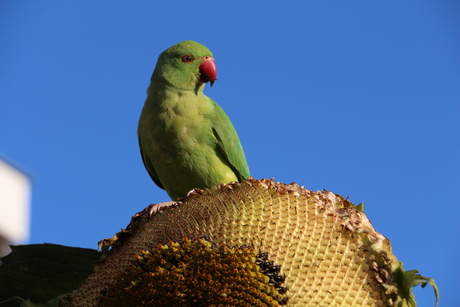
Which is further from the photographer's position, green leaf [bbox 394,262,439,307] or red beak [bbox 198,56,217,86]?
red beak [bbox 198,56,217,86]

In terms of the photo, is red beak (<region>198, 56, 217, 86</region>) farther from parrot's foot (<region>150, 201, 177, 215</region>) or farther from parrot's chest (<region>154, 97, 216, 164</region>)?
parrot's foot (<region>150, 201, 177, 215</region>)

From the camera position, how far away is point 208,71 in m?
6.55

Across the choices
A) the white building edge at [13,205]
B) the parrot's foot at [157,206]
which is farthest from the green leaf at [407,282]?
the white building edge at [13,205]

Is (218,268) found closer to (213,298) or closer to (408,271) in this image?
(213,298)

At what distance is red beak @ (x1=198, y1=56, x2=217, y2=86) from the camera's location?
6523 mm

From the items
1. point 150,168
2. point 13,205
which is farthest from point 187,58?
point 13,205

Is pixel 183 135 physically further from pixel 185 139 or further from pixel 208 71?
pixel 208 71

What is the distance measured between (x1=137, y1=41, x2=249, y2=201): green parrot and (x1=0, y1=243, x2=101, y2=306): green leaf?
2.58m

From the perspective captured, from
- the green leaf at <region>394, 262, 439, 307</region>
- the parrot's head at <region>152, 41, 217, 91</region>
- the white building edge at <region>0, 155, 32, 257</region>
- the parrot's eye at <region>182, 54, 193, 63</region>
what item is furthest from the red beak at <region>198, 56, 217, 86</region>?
the white building edge at <region>0, 155, 32, 257</region>

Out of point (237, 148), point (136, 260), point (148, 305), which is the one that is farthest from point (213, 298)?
point (237, 148)

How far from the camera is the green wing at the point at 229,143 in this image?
5.70m

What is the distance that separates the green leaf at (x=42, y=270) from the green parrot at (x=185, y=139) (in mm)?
2582

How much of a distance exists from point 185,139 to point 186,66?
1.32 m

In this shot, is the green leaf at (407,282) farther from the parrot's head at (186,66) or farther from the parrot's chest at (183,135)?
the parrot's head at (186,66)
